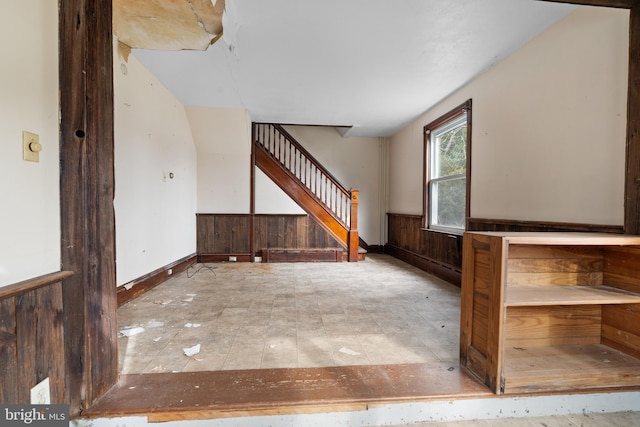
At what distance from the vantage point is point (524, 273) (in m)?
1.69

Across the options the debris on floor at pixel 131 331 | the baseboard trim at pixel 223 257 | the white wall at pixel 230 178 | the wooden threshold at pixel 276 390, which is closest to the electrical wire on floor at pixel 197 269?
the baseboard trim at pixel 223 257

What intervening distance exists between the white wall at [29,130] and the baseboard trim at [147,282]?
5.84 feet

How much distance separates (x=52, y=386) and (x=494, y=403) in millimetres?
2094

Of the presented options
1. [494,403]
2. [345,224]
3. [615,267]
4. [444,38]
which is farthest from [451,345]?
[345,224]

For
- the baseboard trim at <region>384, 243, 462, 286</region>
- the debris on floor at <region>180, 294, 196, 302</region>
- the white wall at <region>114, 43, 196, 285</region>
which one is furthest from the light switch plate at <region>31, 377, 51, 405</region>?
the baseboard trim at <region>384, 243, 462, 286</region>

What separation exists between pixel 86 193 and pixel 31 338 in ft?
2.02

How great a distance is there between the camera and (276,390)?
1411 millimetres

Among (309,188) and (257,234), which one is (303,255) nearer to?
(257,234)

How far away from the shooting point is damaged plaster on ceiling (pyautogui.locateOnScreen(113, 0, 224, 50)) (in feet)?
6.68

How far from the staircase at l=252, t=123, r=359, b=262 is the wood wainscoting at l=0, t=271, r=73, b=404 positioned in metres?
4.00

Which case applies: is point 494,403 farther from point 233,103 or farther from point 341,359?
point 233,103

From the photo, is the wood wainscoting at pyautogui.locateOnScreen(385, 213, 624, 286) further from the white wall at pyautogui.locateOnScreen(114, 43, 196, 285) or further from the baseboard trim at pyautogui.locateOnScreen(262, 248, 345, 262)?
the white wall at pyautogui.locateOnScreen(114, 43, 196, 285)

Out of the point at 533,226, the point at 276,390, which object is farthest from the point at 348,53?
the point at 276,390

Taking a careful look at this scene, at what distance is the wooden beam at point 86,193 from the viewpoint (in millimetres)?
1205
